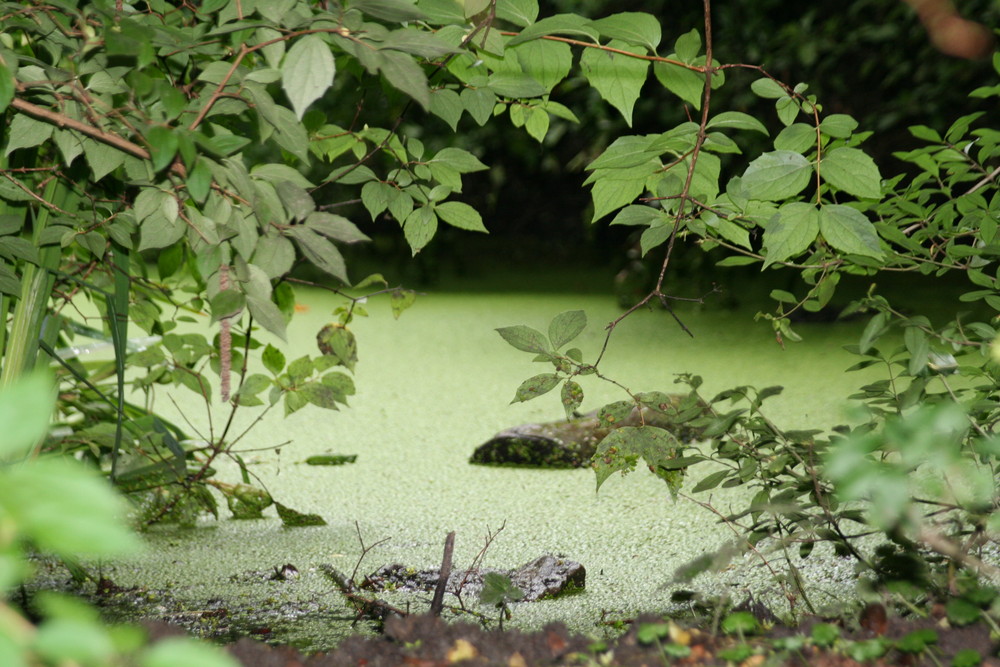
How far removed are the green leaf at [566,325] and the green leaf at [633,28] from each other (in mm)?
232

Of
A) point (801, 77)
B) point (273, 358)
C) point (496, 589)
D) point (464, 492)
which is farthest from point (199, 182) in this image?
point (801, 77)

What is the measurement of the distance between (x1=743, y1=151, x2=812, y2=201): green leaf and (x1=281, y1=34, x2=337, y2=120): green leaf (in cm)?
34

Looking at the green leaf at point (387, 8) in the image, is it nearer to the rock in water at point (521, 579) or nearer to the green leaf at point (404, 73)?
the green leaf at point (404, 73)

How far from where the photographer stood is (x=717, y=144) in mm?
788

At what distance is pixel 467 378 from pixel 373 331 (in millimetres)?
786

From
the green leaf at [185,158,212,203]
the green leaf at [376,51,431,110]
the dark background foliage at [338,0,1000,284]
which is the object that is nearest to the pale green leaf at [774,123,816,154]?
the green leaf at [376,51,431,110]

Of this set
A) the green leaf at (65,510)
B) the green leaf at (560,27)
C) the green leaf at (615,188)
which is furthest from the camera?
the green leaf at (615,188)

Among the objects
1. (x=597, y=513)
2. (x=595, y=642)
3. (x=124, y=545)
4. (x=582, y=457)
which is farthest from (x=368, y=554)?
(x=124, y=545)

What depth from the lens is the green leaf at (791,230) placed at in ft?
2.40

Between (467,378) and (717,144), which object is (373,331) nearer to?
(467,378)

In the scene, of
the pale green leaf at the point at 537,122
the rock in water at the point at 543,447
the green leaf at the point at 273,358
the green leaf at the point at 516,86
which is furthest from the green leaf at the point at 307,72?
the rock in water at the point at 543,447

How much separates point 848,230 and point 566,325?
0.80ft

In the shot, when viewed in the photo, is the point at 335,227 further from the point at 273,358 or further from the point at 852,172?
the point at 273,358

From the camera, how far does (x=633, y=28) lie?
0.73m
